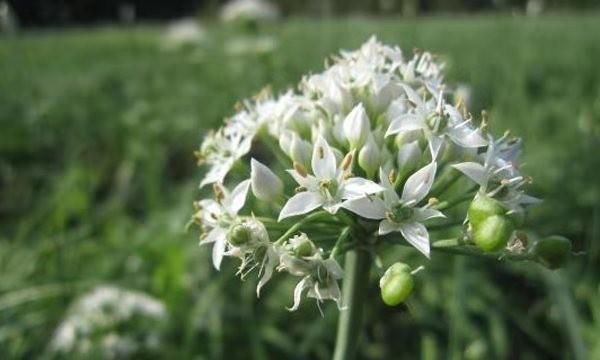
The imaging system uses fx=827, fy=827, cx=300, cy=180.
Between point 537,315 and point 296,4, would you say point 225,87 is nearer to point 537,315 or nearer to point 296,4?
point 537,315

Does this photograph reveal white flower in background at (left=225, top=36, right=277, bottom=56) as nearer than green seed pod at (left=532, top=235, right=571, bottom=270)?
No

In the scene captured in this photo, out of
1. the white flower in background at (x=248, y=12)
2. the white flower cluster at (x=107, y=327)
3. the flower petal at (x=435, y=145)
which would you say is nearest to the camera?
the flower petal at (x=435, y=145)

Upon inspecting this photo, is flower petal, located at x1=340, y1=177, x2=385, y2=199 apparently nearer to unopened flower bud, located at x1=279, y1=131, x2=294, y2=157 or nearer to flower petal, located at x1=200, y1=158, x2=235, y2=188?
unopened flower bud, located at x1=279, y1=131, x2=294, y2=157

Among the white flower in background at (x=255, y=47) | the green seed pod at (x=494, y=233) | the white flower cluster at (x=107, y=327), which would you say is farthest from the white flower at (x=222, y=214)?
the white flower in background at (x=255, y=47)

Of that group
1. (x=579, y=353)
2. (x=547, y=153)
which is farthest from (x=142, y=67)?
(x=579, y=353)

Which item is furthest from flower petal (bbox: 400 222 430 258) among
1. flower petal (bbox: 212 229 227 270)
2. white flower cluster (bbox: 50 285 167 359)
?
white flower cluster (bbox: 50 285 167 359)

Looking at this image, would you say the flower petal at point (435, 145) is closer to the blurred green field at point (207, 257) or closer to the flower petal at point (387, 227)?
the flower petal at point (387, 227)
